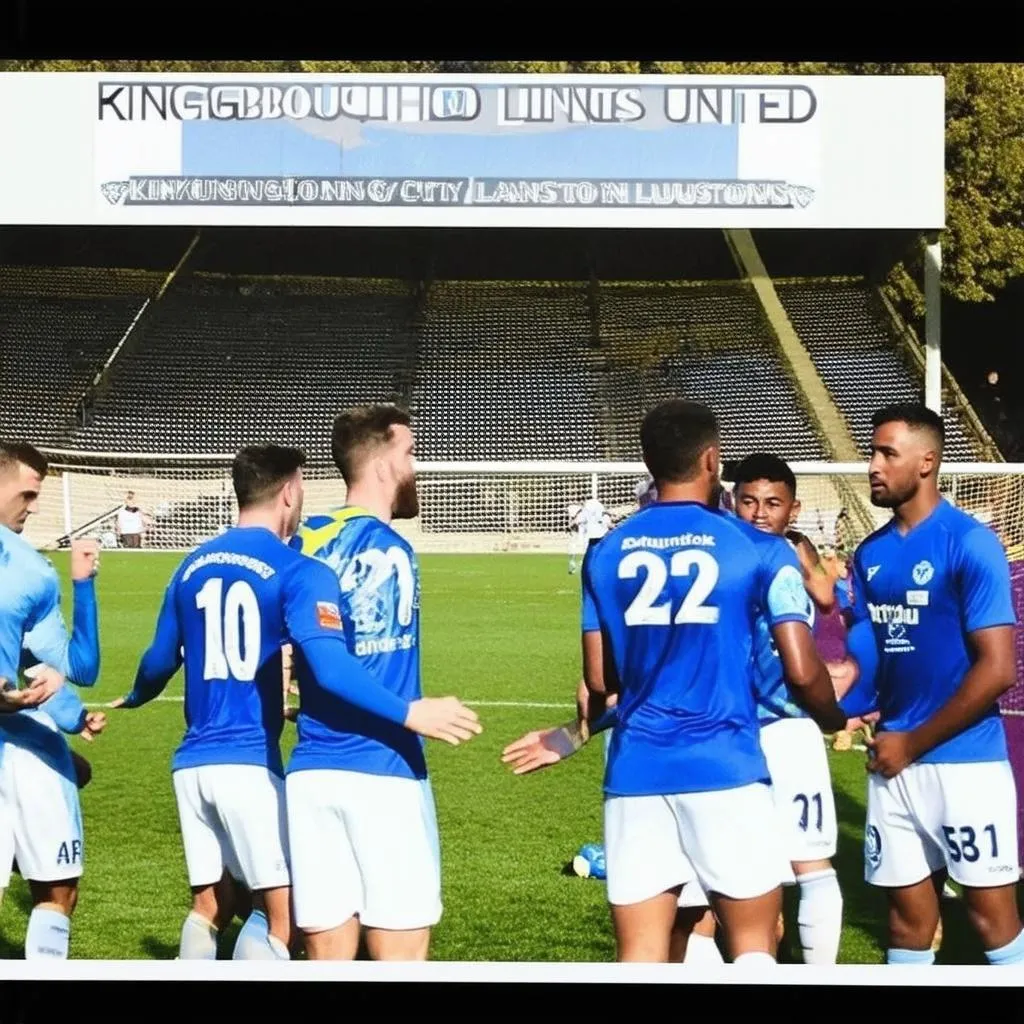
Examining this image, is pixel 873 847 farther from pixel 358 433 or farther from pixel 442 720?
pixel 358 433

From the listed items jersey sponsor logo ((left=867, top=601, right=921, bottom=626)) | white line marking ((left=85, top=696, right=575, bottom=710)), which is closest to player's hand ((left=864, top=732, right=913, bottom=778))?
jersey sponsor logo ((left=867, top=601, right=921, bottom=626))

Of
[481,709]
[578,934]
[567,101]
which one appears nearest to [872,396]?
[481,709]

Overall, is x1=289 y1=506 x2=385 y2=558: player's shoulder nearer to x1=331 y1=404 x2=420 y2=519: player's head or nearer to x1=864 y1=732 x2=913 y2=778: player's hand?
x1=331 y1=404 x2=420 y2=519: player's head

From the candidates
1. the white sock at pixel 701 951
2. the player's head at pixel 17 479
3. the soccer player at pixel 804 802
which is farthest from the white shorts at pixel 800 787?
the player's head at pixel 17 479

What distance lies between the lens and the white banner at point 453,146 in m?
7.72

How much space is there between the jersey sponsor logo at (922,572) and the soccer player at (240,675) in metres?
1.87

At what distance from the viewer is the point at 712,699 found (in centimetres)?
455

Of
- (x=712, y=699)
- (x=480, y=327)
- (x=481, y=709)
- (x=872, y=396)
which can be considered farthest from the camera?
(x=480, y=327)

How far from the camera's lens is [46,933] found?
17.3 ft

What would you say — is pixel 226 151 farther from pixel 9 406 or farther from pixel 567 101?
pixel 9 406

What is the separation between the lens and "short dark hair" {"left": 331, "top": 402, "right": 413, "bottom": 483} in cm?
489

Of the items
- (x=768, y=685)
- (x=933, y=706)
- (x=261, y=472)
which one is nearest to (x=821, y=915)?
(x=768, y=685)

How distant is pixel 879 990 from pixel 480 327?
19362 mm

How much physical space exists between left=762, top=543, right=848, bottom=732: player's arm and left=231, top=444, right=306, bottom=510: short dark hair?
1.50 meters
